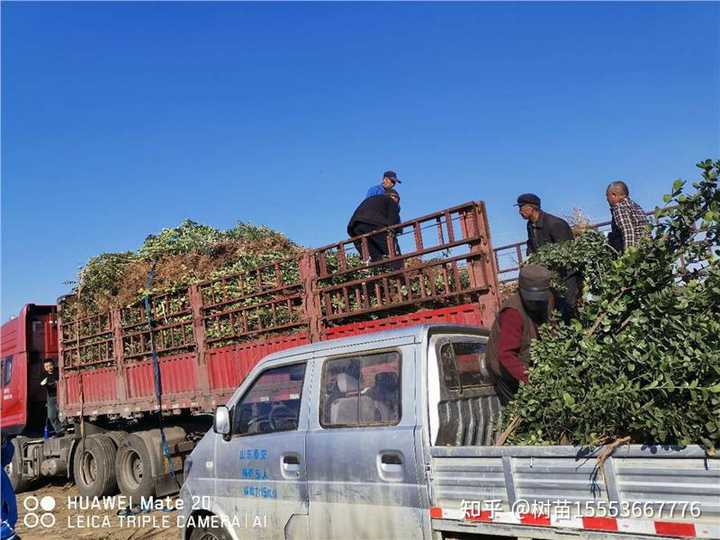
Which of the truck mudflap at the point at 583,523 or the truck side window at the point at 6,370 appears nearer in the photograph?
the truck mudflap at the point at 583,523

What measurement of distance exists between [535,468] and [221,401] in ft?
16.9

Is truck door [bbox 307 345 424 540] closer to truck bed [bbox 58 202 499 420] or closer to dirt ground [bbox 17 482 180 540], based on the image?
truck bed [bbox 58 202 499 420]

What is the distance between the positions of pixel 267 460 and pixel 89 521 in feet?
17.8

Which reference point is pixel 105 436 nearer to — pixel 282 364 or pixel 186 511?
pixel 186 511

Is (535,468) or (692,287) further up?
(692,287)

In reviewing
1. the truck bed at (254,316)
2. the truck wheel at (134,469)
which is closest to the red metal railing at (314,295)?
the truck bed at (254,316)

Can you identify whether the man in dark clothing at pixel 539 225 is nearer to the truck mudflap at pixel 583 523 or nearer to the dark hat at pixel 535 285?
the dark hat at pixel 535 285

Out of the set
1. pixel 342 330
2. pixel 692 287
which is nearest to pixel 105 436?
pixel 342 330

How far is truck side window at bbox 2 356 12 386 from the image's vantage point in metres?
12.0

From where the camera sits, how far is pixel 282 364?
455cm

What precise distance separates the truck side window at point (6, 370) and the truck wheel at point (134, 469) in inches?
158

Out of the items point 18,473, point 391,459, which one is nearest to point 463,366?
point 391,459

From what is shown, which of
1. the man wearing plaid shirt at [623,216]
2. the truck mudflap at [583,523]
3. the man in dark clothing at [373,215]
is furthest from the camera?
the man in dark clothing at [373,215]

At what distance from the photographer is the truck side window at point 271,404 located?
439 centimetres
